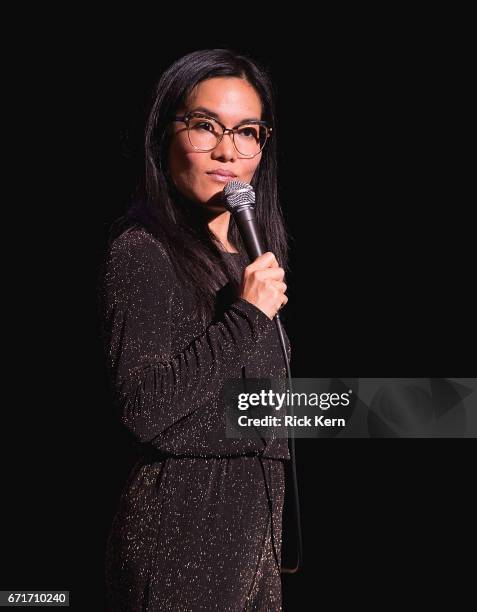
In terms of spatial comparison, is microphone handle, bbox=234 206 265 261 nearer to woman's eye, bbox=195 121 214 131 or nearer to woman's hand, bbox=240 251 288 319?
woman's hand, bbox=240 251 288 319

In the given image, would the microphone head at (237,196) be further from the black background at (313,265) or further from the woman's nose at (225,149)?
the black background at (313,265)

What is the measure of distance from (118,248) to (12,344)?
0.77 m

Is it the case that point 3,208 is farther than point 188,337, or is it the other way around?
point 3,208

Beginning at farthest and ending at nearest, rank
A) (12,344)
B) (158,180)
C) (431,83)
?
(431,83)
(12,344)
(158,180)

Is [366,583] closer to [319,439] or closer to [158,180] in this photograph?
[319,439]

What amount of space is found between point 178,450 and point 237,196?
1.34 ft

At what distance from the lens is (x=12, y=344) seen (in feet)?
5.90

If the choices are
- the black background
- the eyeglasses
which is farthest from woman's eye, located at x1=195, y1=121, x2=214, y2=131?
the black background

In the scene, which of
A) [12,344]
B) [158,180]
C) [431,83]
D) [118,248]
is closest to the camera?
[118,248]

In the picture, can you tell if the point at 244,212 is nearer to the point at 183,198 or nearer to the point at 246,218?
the point at 246,218

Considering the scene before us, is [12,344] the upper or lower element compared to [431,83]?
lower

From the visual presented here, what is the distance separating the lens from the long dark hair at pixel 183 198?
1.20 m

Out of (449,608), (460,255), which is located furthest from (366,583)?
(460,255)

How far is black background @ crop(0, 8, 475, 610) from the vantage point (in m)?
1.81
